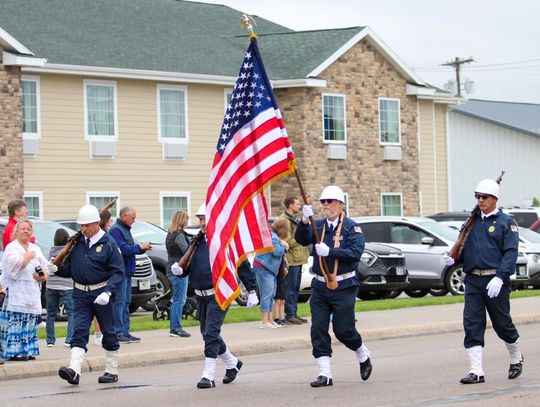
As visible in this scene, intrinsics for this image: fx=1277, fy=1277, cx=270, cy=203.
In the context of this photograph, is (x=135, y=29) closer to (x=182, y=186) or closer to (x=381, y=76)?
(x=182, y=186)

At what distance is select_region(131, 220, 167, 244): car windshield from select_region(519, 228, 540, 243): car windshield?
8.38 m

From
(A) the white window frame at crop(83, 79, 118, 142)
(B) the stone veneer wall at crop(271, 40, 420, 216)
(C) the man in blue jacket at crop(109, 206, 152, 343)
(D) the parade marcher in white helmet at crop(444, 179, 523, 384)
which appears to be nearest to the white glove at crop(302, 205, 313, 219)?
(D) the parade marcher in white helmet at crop(444, 179, 523, 384)

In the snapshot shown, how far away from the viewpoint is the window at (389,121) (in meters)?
40.7

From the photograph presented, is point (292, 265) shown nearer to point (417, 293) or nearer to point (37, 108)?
point (417, 293)

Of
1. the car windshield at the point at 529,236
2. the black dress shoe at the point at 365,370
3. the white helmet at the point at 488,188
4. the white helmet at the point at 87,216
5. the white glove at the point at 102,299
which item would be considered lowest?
Answer: the black dress shoe at the point at 365,370

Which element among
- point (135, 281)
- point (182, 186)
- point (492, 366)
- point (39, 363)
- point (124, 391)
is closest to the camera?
point (124, 391)

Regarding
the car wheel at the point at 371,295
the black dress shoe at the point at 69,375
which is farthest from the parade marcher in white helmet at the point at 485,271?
the car wheel at the point at 371,295

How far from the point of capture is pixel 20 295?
583 inches

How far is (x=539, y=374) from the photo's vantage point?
508 inches

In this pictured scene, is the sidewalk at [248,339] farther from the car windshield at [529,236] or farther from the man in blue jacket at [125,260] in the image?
the car windshield at [529,236]

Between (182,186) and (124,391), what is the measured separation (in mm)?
23665

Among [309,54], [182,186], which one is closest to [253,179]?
[182,186]

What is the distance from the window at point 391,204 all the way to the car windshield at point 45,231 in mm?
20324

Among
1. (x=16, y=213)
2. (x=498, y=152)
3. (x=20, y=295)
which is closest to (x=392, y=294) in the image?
(x=16, y=213)
